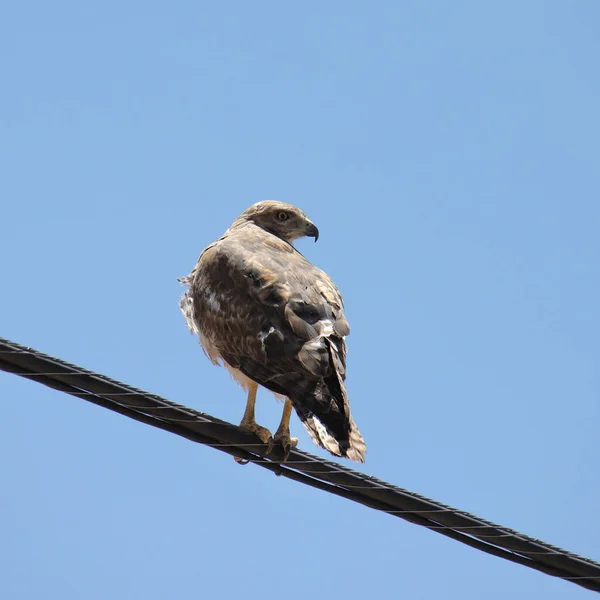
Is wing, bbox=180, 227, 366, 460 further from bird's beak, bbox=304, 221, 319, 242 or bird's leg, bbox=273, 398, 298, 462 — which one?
bird's beak, bbox=304, 221, 319, 242

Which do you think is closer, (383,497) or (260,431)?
(383,497)

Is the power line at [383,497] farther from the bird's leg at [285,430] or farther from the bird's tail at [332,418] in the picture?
the bird's leg at [285,430]

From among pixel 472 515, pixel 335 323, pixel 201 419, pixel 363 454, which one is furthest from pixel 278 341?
pixel 472 515

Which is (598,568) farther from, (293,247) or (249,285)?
(293,247)

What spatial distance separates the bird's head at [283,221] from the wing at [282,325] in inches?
36.3

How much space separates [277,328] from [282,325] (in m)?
0.04

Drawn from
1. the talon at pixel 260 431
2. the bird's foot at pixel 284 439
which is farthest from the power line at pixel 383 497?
A: the talon at pixel 260 431

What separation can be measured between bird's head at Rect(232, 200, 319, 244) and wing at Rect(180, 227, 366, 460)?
3.02 ft

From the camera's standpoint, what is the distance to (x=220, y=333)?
8094mm

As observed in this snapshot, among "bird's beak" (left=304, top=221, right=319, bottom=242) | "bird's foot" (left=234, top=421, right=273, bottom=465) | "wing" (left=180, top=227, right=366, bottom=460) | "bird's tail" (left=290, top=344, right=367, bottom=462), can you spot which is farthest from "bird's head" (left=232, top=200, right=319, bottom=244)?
"bird's tail" (left=290, top=344, right=367, bottom=462)

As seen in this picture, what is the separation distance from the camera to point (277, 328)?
24.5 ft

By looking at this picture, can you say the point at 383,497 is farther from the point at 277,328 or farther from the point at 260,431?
the point at 260,431

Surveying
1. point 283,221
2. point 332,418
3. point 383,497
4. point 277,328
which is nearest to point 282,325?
point 277,328

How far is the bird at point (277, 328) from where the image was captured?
691 centimetres
